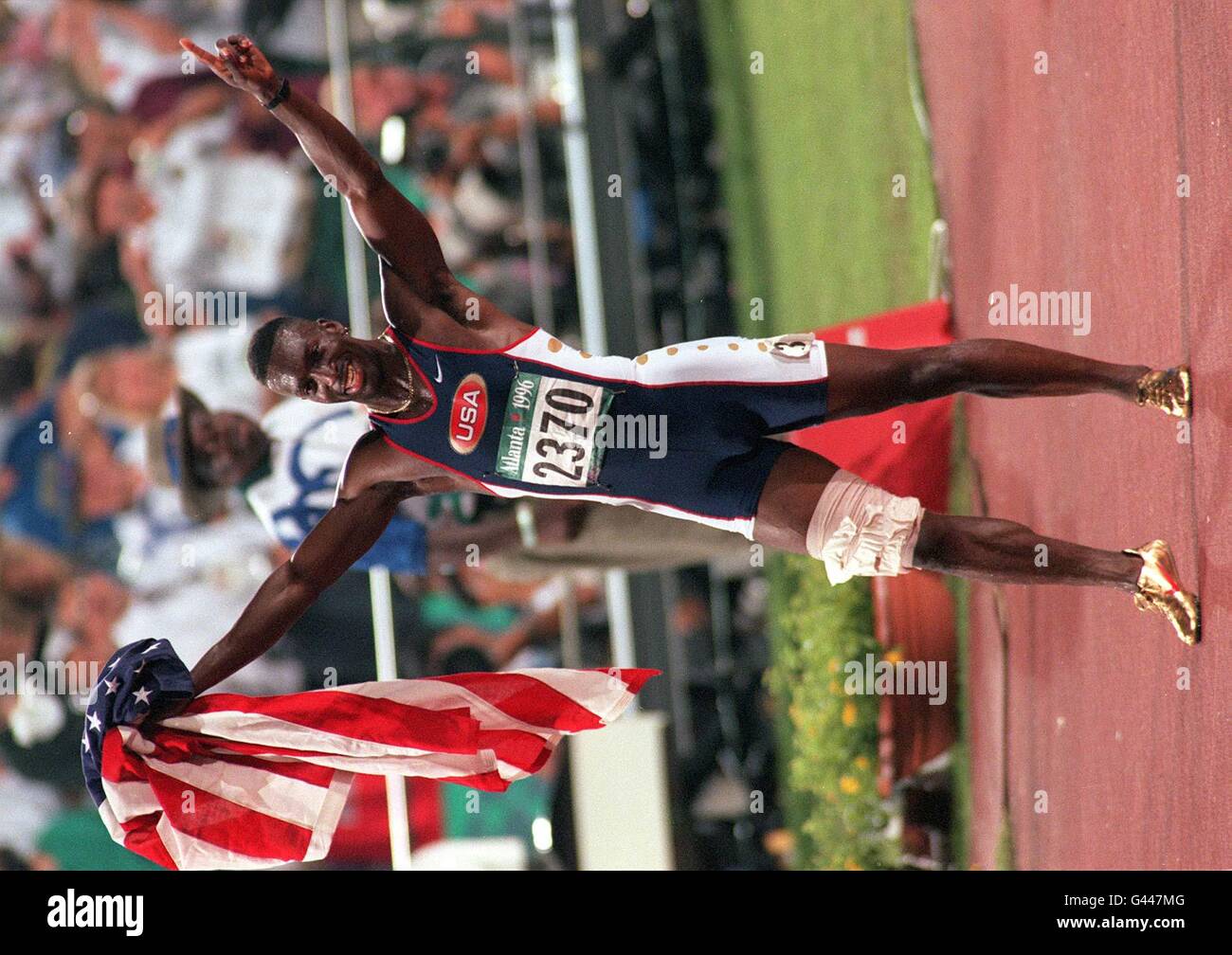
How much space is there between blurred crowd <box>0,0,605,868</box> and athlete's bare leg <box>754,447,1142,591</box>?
178 inches

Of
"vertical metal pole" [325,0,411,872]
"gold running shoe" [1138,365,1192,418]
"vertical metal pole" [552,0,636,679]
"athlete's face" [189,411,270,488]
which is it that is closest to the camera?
"gold running shoe" [1138,365,1192,418]

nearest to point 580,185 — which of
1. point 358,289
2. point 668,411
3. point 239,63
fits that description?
point 358,289

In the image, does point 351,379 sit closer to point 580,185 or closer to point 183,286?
point 580,185

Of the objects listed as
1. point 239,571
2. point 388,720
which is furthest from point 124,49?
point 388,720

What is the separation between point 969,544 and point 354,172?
2314 millimetres

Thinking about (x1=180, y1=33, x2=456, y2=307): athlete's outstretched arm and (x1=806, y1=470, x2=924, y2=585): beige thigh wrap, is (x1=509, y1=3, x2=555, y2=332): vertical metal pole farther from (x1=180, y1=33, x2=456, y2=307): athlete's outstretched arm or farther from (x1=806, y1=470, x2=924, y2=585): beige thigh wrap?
(x1=806, y1=470, x2=924, y2=585): beige thigh wrap

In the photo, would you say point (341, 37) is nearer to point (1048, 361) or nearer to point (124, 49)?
point (124, 49)

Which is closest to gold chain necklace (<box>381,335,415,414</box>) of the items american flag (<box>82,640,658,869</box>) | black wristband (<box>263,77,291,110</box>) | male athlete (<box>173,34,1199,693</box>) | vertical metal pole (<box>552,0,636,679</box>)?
male athlete (<box>173,34,1199,693</box>)

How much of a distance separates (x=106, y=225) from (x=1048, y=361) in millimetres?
7578

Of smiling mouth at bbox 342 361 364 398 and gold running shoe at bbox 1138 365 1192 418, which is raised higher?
Result: smiling mouth at bbox 342 361 364 398

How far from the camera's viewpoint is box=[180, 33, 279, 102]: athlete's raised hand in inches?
151

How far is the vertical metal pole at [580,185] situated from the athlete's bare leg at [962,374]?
13.0ft

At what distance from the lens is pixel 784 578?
8.52m

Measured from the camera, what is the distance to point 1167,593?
13.2 ft
